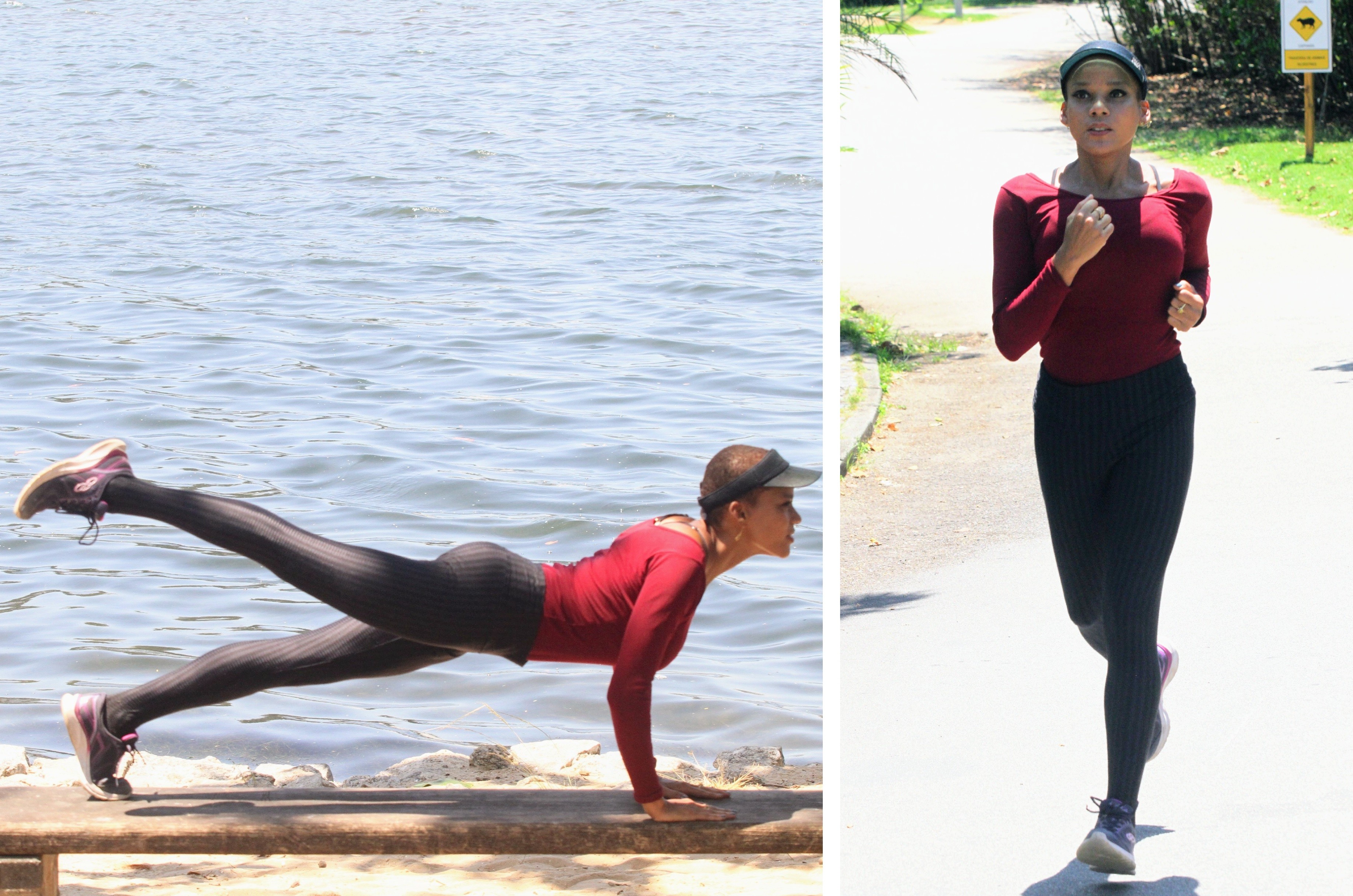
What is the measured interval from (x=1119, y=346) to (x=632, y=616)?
1.29m

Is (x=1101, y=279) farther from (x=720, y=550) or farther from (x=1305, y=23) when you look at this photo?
(x=1305, y=23)

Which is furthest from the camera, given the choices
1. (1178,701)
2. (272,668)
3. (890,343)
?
(890,343)

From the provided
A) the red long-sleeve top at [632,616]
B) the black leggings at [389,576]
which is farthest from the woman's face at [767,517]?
the black leggings at [389,576]

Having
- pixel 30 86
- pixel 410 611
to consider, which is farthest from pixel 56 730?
pixel 30 86

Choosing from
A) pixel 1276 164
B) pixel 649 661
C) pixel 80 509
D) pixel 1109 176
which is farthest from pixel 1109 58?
pixel 1276 164

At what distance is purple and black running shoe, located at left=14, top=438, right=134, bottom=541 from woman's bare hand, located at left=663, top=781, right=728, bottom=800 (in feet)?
4.49

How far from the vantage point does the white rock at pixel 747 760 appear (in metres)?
5.44

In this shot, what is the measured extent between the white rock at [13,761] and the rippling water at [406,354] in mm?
216

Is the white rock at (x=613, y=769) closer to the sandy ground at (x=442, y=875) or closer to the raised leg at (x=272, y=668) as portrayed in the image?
the sandy ground at (x=442, y=875)

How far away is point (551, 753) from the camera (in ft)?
18.7

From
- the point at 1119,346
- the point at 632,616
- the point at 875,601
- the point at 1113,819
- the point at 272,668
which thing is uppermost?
the point at 1119,346

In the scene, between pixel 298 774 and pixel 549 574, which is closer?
pixel 549 574

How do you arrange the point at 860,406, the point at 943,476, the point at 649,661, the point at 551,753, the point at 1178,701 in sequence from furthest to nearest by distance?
the point at 860,406, the point at 943,476, the point at 551,753, the point at 1178,701, the point at 649,661

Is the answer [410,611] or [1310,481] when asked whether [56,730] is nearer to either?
[410,611]
